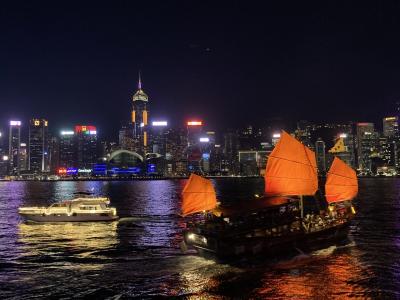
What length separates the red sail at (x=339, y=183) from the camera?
46.3 meters

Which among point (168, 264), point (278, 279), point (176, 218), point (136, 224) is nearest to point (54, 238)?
point (136, 224)

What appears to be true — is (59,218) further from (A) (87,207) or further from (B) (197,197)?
(B) (197,197)

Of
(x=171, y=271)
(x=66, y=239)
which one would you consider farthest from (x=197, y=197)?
(x=66, y=239)

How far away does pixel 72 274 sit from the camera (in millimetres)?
30516

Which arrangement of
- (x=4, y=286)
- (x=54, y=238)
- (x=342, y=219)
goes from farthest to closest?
1. (x=54, y=238)
2. (x=342, y=219)
3. (x=4, y=286)

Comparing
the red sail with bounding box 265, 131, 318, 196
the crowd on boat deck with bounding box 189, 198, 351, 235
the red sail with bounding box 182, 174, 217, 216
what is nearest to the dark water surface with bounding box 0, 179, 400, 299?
the crowd on boat deck with bounding box 189, 198, 351, 235

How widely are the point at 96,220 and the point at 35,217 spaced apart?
8294 millimetres

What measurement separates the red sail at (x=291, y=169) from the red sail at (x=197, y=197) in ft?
24.5

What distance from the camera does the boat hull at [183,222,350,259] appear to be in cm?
3231

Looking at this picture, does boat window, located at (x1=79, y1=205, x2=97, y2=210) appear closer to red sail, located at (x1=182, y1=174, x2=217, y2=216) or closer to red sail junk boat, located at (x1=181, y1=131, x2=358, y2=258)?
red sail junk boat, located at (x1=181, y1=131, x2=358, y2=258)

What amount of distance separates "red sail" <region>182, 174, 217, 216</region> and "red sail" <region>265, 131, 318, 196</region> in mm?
7459

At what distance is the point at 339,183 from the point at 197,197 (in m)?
17.1

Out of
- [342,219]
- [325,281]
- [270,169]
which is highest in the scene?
[270,169]

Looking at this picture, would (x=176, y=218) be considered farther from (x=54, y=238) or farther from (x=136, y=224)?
(x=54, y=238)
